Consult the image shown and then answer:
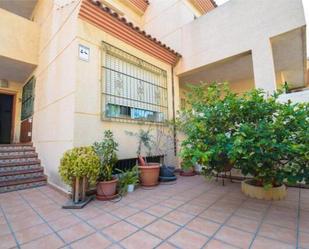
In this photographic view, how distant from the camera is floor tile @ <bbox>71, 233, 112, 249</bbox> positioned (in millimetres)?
1773

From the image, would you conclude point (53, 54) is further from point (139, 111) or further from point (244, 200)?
point (244, 200)

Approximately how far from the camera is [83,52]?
3.53 meters

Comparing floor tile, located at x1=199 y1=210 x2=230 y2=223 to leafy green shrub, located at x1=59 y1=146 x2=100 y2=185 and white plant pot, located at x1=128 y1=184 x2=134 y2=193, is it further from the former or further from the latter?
leafy green shrub, located at x1=59 y1=146 x2=100 y2=185

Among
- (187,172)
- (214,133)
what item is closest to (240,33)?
(214,133)

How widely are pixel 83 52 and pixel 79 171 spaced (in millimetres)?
2266

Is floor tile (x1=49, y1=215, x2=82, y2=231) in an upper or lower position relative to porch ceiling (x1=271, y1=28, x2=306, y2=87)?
lower

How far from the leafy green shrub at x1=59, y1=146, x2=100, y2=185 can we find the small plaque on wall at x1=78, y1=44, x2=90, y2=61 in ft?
5.88

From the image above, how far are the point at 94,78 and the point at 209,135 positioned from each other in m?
2.50

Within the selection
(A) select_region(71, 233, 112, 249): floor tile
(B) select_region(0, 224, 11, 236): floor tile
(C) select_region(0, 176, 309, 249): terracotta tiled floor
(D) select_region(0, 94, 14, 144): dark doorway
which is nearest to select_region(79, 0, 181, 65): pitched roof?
(C) select_region(0, 176, 309, 249): terracotta tiled floor

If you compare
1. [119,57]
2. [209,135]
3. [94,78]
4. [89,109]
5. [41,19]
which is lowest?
[209,135]

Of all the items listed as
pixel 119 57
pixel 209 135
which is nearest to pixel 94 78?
pixel 119 57

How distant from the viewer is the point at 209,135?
2.80 meters

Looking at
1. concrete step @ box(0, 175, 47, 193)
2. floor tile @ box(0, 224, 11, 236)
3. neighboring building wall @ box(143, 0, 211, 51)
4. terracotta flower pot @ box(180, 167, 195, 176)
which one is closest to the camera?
floor tile @ box(0, 224, 11, 236)

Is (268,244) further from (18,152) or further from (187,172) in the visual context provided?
(18,152)
